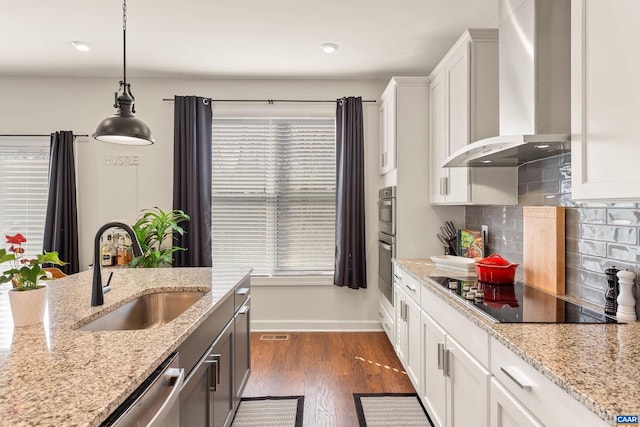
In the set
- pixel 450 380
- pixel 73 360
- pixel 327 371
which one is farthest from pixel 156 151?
pixel 450 380

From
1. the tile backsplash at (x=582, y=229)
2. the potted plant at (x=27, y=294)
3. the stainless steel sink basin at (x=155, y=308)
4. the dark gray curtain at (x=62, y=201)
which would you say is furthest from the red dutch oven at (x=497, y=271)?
the dark gray curtain at (x=62, y=201)

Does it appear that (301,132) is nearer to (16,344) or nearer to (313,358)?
(313,358)

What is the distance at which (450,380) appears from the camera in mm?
1798

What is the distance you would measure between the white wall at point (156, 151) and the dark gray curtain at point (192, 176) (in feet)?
0.67

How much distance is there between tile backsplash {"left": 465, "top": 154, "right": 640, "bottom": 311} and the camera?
1530 millimetres

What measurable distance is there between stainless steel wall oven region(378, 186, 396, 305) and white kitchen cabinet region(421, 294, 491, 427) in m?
1.04

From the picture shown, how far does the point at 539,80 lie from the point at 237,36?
2257 mm

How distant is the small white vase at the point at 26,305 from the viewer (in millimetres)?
1247

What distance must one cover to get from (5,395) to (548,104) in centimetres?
210

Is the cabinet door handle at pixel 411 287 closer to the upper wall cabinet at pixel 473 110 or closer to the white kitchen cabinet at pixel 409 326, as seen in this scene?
the white kitchen cabinet at pixel 409 326

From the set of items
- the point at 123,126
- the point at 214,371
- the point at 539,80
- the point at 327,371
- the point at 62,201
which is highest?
the point at 539,80

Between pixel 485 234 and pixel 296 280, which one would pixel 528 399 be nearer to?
pixel 485 234

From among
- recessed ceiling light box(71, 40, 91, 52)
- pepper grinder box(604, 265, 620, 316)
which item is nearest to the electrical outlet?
pepper grinder box(604, 265, 620, 316)

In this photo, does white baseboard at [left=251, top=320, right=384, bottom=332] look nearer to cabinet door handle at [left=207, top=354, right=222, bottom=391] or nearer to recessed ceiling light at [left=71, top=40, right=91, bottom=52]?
cabinet door handle at [left=207, top=354, right=222, bottom=391]
